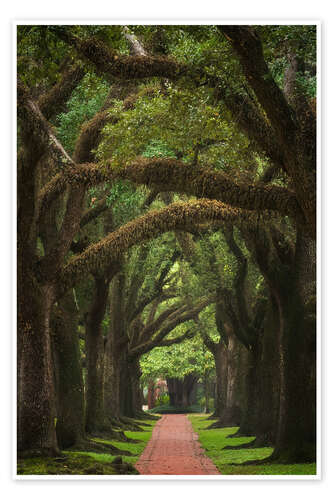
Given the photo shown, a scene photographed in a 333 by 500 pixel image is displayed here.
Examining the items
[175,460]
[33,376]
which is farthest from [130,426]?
[33,376]

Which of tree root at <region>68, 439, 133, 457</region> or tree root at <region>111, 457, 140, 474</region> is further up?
tree root at <region>111, 457, 140, 474</region>

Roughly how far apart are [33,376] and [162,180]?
4753 mm

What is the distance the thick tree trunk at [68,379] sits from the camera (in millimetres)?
14211

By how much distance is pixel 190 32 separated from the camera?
896cm

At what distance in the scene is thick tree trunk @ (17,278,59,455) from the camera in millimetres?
11633

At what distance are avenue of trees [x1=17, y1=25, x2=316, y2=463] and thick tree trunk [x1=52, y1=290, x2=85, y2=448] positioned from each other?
3 centimetres

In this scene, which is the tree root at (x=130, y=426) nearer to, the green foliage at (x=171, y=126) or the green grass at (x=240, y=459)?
the green grass at (x=240, y=459)

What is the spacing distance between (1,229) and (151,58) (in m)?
3.21

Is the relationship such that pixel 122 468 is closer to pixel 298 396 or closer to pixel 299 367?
pixel 298 396

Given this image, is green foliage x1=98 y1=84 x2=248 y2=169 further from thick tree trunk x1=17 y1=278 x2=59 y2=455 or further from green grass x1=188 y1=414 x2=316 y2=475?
green grass x1=188 y1=414 x2=316 y2=475

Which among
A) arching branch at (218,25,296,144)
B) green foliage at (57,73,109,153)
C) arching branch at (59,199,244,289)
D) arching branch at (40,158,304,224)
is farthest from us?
green foliage at (57,73,109,153)

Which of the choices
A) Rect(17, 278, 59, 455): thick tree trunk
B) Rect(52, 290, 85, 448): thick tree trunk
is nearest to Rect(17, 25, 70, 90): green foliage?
Rect(17, 278, 59, 455): thick tree trunk
